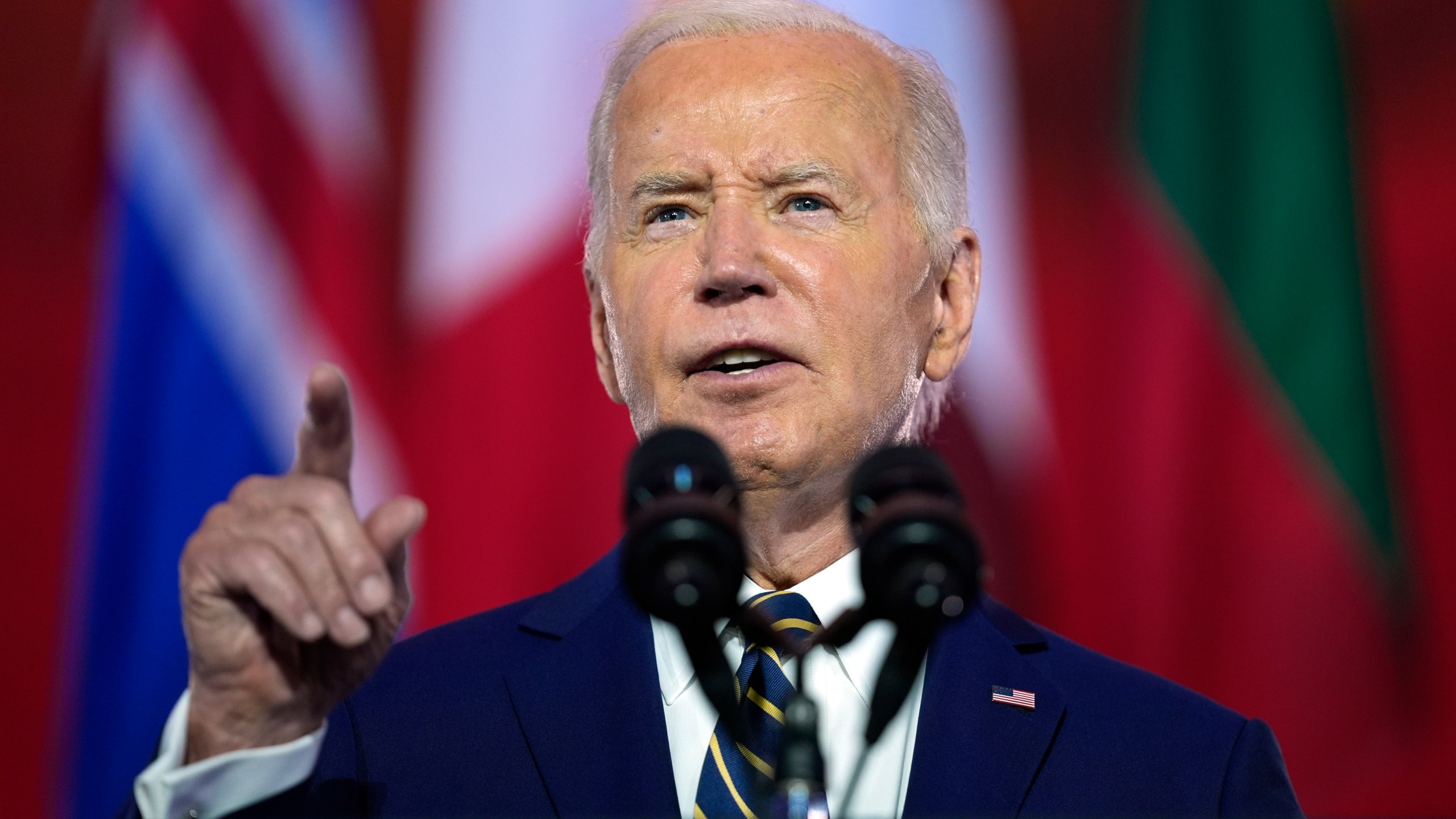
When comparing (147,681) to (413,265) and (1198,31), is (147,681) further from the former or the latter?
(1198,31)

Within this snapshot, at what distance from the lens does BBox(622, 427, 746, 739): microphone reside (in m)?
0.95

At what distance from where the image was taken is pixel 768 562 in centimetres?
186

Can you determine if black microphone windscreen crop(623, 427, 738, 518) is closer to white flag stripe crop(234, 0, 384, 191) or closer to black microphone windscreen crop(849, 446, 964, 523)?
black microphone windscreen crop(849, 446, 964, 523)

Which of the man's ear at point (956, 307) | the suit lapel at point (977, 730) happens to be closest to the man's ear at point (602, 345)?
the man's ear at point (956, 307)

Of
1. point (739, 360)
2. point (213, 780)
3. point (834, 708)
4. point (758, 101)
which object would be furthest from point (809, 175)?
point (213, 780)

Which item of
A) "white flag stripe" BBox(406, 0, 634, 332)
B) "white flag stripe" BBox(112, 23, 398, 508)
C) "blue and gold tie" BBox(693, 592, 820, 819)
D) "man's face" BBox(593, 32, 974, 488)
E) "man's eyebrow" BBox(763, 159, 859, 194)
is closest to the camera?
"blue and gold tie" BBox(693, 592, 820, 819)

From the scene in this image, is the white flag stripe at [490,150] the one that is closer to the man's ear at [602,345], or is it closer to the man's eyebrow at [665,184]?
the man's ear at [602,345]

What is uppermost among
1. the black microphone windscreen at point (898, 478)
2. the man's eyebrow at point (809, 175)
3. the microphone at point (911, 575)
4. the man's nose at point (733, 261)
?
the man's eyebrow at point (809, 175)

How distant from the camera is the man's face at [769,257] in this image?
1688mm

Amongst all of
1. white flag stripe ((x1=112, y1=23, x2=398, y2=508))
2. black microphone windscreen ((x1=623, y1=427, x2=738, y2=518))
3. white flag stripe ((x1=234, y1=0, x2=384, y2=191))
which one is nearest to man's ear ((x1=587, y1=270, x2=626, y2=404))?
black microphone windscreen ((x1=623, y1=427, x2=738, y2=518))

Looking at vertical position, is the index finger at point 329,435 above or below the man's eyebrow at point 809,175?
below

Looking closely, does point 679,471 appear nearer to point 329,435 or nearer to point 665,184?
point 329,435

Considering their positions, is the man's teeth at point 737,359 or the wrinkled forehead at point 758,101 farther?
the wrinkled forehead at point 758,101

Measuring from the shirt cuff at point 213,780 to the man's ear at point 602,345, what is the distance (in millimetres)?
871
